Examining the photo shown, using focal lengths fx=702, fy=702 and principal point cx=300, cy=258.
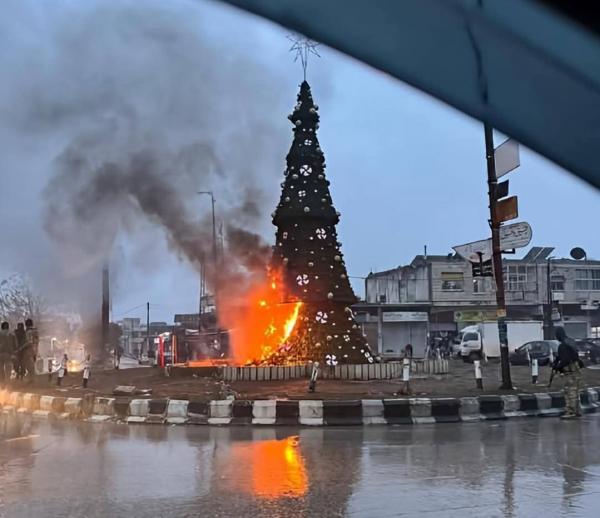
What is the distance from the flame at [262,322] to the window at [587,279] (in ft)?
137

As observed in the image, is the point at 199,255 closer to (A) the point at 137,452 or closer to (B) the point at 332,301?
(B) the point at 332,301

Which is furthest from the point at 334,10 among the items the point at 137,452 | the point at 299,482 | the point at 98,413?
the point at 98,413

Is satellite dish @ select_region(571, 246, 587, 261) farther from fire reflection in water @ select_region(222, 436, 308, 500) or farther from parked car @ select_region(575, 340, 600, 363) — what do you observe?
fire reflection in water @ select_region(222, 436, 308, 500)

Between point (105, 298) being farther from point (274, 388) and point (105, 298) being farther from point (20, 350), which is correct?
point (274, 388)

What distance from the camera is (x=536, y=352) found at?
3102 cm

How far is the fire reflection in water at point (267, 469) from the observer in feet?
21.1

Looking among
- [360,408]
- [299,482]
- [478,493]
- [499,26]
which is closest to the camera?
[499,26]

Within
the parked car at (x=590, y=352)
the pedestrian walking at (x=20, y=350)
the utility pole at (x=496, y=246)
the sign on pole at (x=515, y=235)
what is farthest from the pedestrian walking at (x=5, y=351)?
the parked car at (x=590, y=352)

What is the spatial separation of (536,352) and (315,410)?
2240 cm

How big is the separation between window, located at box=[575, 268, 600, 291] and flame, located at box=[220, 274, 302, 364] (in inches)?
1644

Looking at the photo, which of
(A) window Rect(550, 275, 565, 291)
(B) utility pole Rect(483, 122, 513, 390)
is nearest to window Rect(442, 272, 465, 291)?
(A) window Rect(550, 275, 565, 291)

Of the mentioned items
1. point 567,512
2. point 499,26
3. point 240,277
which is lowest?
point 567,512

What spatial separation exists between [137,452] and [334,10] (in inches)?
292

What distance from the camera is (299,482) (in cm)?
674
